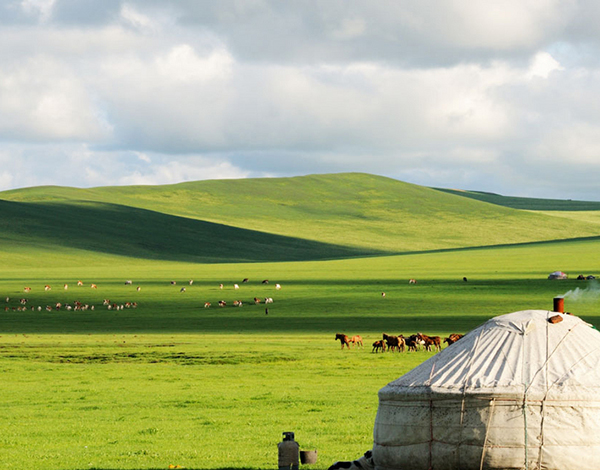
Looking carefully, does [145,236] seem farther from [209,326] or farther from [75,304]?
[209,326]

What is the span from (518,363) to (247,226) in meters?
151

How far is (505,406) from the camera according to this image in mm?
12180

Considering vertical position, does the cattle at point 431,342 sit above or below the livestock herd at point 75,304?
below

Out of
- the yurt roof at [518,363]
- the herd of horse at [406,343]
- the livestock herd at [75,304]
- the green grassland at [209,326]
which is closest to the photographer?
the yurt roof at [518,363]

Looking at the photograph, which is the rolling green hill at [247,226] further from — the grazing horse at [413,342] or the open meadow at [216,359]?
the grazing horse at [413,342]

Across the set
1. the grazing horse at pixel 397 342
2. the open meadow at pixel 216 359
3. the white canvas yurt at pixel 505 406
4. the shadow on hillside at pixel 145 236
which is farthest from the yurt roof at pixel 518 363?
the shadow on hillside at pixel 145 236

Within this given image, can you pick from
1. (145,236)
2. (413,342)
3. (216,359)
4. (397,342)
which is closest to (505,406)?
(216,359)

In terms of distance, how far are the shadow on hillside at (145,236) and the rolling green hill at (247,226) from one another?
161 millimetres

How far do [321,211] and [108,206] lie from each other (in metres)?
48.1

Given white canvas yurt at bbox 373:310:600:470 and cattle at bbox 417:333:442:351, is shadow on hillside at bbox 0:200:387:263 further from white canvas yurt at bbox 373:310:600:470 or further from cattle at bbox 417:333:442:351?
white canvas yurt at bbox 373:310:600:470

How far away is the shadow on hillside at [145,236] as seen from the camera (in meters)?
128

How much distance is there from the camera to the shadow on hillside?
419 ft

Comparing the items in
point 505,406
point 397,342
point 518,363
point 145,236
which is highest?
point 145,236

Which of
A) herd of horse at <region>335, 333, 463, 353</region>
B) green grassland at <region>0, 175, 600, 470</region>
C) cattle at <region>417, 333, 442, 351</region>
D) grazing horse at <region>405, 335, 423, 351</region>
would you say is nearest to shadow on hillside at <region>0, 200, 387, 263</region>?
green grassland at <region>0, 175, 600, 470</region>
